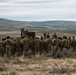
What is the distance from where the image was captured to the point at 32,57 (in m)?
31.0

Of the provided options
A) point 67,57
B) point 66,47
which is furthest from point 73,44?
point 67,57

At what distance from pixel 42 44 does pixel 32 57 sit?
2.59 meters

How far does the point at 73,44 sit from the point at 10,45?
6.39 metres

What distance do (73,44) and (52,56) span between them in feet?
11.0

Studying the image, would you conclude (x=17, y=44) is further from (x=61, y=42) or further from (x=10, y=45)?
(x=61, y=42)

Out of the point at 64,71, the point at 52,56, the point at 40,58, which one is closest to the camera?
the point at 64,71

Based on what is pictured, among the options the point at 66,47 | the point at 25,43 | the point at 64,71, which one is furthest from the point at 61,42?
the point at 64,71

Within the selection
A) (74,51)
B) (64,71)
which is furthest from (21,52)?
(64,71)

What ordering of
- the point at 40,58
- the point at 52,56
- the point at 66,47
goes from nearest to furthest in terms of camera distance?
1. the point at 40,58
2. the point at 52,56
3. the point at 66,47

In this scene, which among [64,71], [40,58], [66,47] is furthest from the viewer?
[66,47]

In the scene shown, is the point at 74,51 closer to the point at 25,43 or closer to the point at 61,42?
the point at 61,42

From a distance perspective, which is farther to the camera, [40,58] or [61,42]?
[61,42]

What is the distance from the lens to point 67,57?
3191 centimetres

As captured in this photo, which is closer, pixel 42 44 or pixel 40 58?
pixel 40 58
